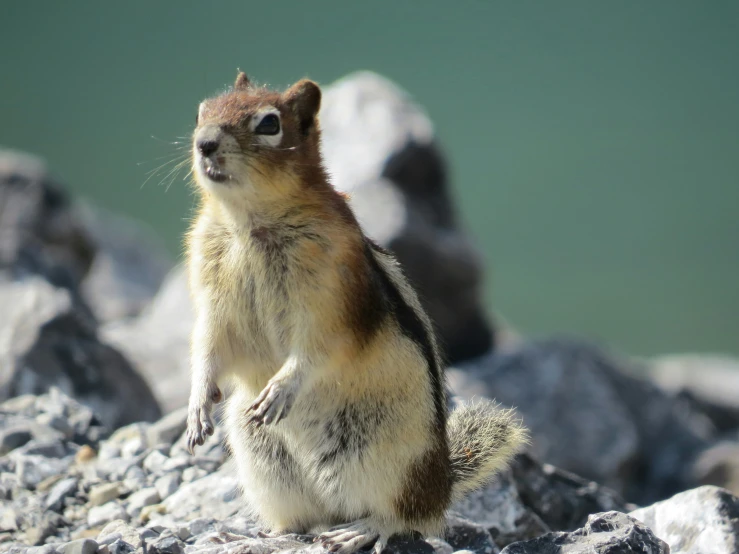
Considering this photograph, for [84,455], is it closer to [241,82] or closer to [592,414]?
[241,82]

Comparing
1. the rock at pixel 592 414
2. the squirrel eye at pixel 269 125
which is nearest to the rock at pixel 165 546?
the squirrel eye at pixel 269 125

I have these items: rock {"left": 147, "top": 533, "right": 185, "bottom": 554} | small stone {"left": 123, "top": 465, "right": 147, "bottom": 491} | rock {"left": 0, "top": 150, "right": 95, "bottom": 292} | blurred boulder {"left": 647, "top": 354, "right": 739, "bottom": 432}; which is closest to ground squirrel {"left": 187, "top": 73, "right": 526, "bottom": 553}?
rock {"left": 147, "top": 533, "right": 185, "bottom": 554}

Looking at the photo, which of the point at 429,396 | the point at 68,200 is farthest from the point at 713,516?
the point at 68,200

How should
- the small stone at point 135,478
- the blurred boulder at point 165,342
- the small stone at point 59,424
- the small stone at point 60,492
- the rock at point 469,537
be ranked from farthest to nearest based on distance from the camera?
1. the blurred boulder at point 165,342
2. the small stone at point 59,424
3. the small stone at point 135,478
4. the small stone at point 60,492
5. the rock at point 469,537

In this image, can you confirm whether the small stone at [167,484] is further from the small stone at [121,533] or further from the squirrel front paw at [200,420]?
the squirrel front paw at [200,420]

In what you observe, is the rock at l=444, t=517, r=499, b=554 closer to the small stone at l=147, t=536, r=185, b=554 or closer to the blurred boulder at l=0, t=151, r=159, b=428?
the small stone at l=147, t=536, r=185, b=554

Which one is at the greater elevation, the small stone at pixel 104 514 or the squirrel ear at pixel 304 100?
the squirrel ear at pixel 304 100

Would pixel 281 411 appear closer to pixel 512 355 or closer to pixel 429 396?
pixel 429 396
